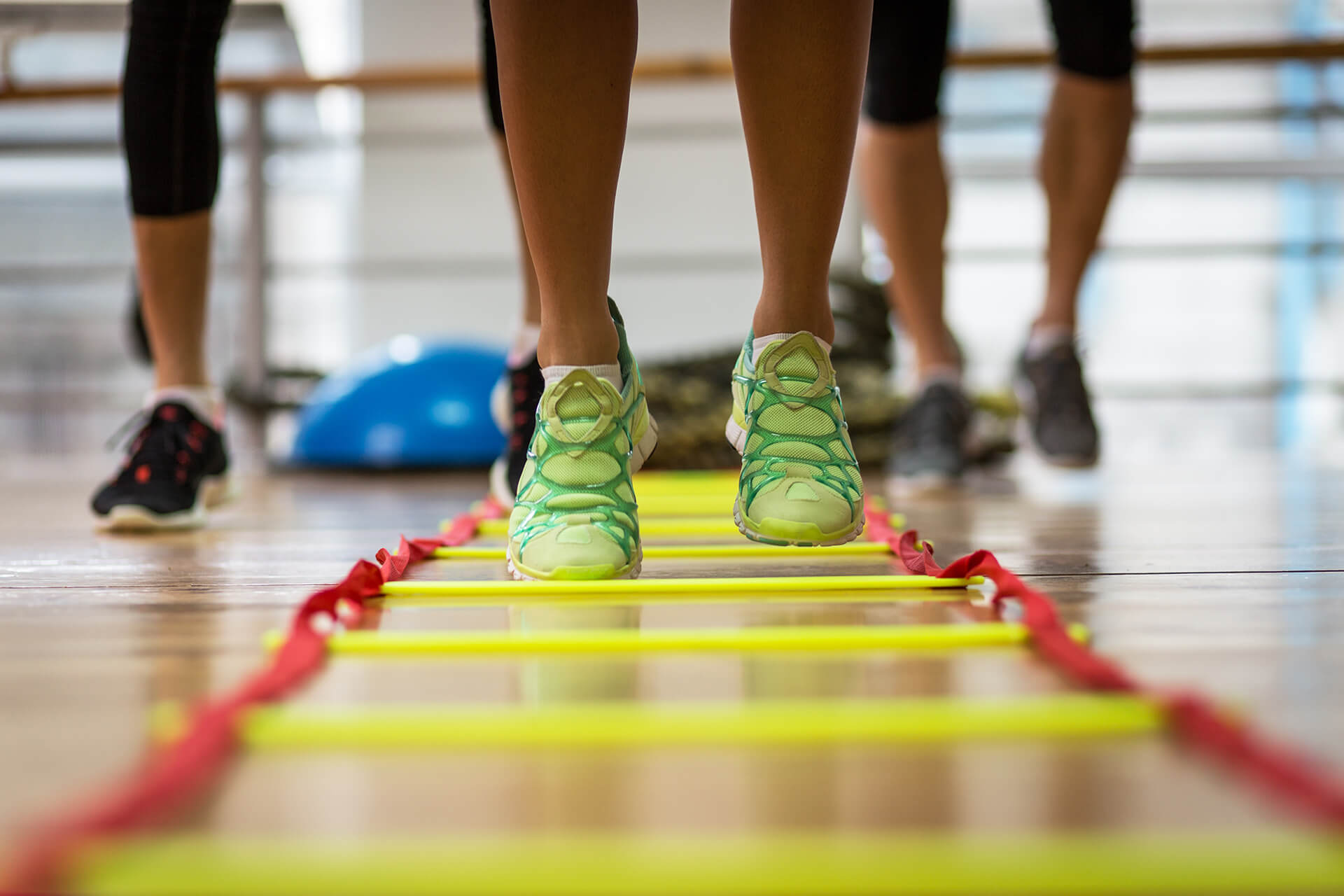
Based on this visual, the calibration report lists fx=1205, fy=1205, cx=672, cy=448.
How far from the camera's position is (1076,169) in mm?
1460

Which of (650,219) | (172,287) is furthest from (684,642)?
(650,219)

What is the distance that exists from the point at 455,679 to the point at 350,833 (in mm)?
168

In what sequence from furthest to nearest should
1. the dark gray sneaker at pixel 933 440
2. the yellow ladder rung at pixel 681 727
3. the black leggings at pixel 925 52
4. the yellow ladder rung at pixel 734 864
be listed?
the dark gray sneaker at pixel 933 440 < the black leggings at pixel 925 52 < the yellow ladder rung at pixel 681 727 < the yellow ladder rung at pixel 734 864

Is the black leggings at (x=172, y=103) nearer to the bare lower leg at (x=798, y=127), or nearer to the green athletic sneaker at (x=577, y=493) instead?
the bare lower leg at (x=798, y=127)

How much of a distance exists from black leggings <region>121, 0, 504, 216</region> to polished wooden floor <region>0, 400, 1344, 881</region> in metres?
0.36

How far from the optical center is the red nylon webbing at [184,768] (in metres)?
0.27

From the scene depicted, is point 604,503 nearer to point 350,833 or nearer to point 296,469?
point 350,833

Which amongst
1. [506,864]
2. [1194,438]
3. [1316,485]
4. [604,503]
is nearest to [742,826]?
[506,864]

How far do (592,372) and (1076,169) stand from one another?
924 millimetres

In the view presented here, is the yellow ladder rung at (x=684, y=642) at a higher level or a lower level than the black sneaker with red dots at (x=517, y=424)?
lower

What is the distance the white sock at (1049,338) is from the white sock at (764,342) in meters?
0.68

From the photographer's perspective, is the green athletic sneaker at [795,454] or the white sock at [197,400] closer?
the green athletic sneaker at [795,454]

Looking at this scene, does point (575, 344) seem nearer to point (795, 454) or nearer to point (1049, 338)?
point (795, 454)

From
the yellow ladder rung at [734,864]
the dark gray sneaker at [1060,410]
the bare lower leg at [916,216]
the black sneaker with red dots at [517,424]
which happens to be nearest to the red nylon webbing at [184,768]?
the yellow ladder rung at [734,864]
